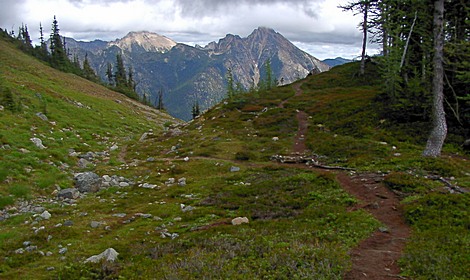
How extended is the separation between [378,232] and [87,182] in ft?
51.8

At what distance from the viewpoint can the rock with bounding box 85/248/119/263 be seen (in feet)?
32.1

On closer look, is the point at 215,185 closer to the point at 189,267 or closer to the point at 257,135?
the point at 189,267

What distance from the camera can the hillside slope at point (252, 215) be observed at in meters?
A: 8.50

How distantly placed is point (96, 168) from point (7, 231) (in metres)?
12.0

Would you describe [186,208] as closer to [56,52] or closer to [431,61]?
[431,61]

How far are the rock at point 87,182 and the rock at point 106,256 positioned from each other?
989 centimetres

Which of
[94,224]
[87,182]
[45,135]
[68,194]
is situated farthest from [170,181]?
[45,135]

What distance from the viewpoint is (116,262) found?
9641 millimetres

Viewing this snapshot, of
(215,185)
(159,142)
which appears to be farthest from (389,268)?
(159,142)

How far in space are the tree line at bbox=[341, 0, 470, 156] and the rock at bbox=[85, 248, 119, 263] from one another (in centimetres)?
1653

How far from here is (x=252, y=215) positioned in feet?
46.3

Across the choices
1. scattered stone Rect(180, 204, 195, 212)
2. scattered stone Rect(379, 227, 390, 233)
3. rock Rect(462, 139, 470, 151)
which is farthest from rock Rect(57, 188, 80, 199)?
rock Rect(462, 139, 470, 151)

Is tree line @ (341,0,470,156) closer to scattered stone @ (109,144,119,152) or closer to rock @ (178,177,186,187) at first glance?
rock @ (178,177,186,187)

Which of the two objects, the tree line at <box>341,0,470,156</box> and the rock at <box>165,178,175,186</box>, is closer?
the tree line at <box>341,0,470,156</box>
